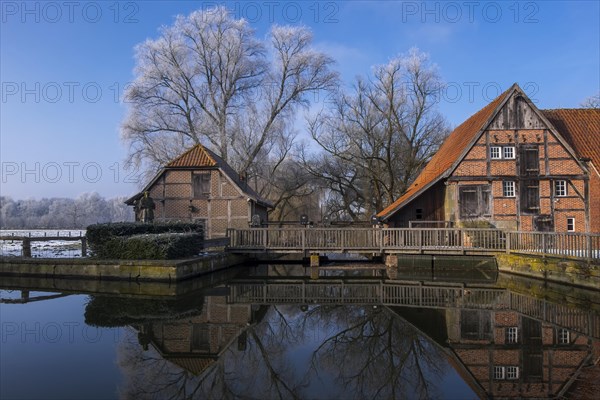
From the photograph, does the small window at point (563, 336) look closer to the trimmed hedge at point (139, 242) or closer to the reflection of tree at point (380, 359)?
the reflection of tree at point (380, 359)

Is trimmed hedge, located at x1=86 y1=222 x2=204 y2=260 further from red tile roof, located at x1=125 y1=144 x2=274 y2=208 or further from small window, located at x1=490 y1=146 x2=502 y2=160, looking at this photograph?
small window, located at x1=490 y1=146 x2=502 y2=160

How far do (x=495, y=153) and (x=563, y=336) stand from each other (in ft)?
49.4

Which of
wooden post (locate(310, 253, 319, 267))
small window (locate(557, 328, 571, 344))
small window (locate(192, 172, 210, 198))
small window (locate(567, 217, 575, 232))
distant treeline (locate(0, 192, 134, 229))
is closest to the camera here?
small window (locate(557, 328, 571, 344))

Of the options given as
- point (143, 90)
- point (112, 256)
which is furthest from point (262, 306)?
point (143, 90)

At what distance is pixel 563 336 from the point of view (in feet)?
24.6

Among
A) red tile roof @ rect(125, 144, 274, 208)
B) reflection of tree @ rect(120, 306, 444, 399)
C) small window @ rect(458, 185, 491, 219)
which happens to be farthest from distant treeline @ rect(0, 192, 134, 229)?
reflection of tree @ rect(120, 306, 444, 399)

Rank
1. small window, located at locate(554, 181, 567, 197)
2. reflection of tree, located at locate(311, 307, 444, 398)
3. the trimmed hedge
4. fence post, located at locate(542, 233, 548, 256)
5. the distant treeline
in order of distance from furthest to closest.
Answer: the distant treeline < small window, located at locate(554, 181, 567, 197) < the trimmed hedge < fence post, located at locate(542, 233, 548, 256) < reflection of tree, located at locate(311, 307, 444, 398)

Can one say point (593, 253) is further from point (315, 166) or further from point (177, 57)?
point (177, 57)

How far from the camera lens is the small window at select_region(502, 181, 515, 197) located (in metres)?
20.8

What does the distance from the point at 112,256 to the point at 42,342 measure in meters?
8.09

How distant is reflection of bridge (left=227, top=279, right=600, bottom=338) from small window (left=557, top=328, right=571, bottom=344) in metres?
0.32

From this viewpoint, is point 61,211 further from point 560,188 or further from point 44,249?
point 560,188

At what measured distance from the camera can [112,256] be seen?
15109 millimetres

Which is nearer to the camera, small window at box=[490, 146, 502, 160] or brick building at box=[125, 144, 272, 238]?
small window at box=[490, 146, 502, 160]
